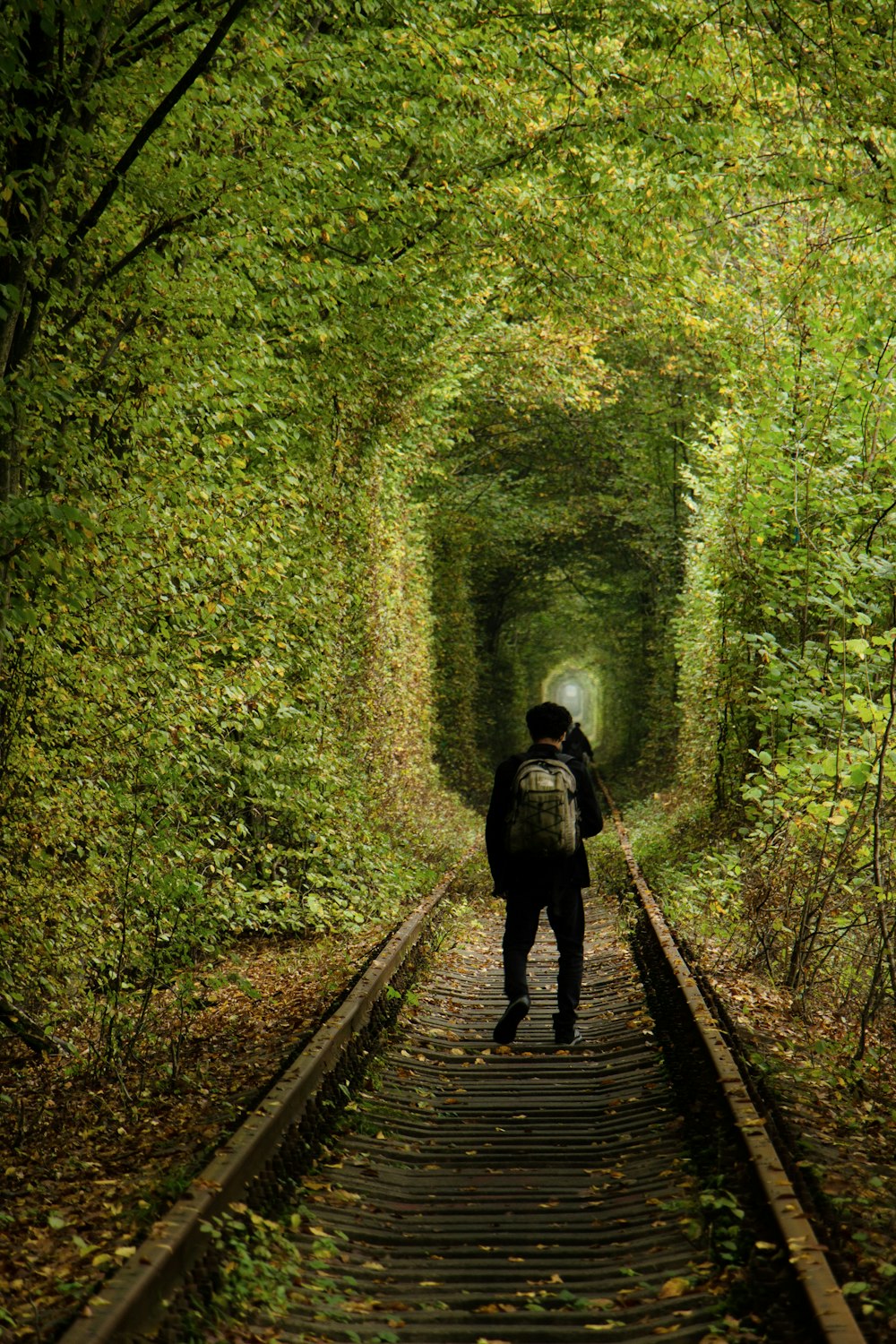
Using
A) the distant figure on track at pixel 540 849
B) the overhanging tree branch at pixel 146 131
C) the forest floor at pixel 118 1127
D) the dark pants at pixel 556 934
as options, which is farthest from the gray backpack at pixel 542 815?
the overhanging tree branch at pixel 146 131

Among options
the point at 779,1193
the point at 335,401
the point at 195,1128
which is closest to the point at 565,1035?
the point at 195,1128

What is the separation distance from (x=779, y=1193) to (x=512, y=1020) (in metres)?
3.08

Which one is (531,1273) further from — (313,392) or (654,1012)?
(313,392)

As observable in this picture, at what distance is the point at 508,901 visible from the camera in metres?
7.48

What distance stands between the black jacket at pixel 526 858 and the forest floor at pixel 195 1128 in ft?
4.39

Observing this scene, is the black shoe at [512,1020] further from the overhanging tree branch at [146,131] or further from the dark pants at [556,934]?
the overhanging tree branch at [146,131]

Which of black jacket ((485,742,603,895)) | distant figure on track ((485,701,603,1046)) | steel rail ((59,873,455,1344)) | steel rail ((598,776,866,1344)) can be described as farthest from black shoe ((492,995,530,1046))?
steel rail ((598,776,866,1344))

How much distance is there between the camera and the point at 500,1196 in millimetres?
5277

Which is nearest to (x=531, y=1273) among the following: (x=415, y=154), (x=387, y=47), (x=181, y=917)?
A: (x=181, y=917)

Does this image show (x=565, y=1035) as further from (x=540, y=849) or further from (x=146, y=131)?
(x=146, y=131)

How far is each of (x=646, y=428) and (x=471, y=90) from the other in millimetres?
19639

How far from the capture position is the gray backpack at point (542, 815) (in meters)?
6.99

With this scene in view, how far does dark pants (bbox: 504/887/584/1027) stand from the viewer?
728 centimetres

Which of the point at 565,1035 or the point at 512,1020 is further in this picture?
the point at 565,1035
